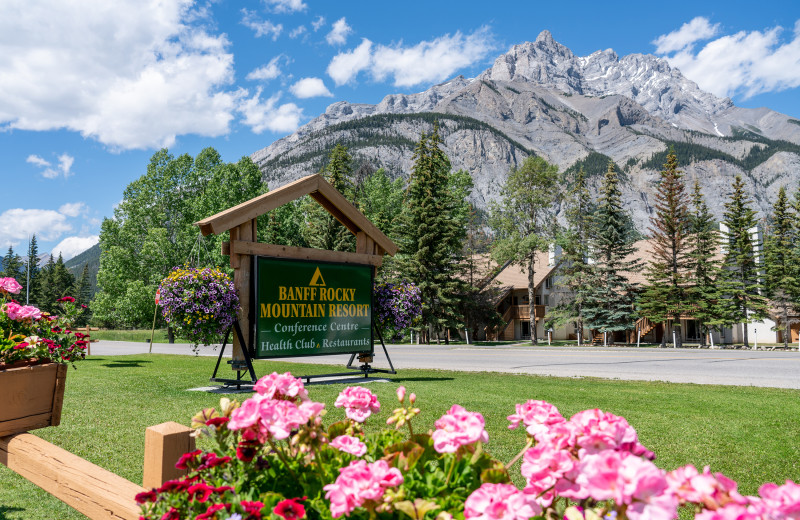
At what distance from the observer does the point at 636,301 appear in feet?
115

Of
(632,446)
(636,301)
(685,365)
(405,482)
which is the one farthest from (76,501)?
(636,301)

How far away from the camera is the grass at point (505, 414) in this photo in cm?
476

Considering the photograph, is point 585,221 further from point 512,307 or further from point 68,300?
point 68,300

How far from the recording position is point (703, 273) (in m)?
34.0

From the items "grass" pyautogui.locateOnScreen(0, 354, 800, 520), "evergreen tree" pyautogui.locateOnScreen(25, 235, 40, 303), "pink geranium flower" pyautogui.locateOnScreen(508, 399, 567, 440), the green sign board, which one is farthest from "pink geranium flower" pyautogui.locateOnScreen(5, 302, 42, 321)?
"evergreen tree" pyautogui.locateOnScreen(25, 235, 40, 303)

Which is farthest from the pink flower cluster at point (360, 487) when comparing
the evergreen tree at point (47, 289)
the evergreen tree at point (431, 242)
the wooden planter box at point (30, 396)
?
the evergreen tree at point (47, 289)

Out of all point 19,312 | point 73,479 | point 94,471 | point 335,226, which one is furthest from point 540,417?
point 335,226

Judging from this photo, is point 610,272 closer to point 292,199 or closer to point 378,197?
point 378,197

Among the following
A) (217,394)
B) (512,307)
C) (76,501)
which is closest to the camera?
(76,501)

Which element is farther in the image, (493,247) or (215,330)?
(493,247)

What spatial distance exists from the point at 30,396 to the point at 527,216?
114 ft

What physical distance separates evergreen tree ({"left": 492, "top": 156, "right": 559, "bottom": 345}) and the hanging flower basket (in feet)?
87.7

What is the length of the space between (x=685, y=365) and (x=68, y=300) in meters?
17.1

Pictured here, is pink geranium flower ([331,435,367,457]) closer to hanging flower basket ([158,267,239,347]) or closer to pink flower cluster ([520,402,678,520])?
pink flower cluster ([520,402,678,520])
